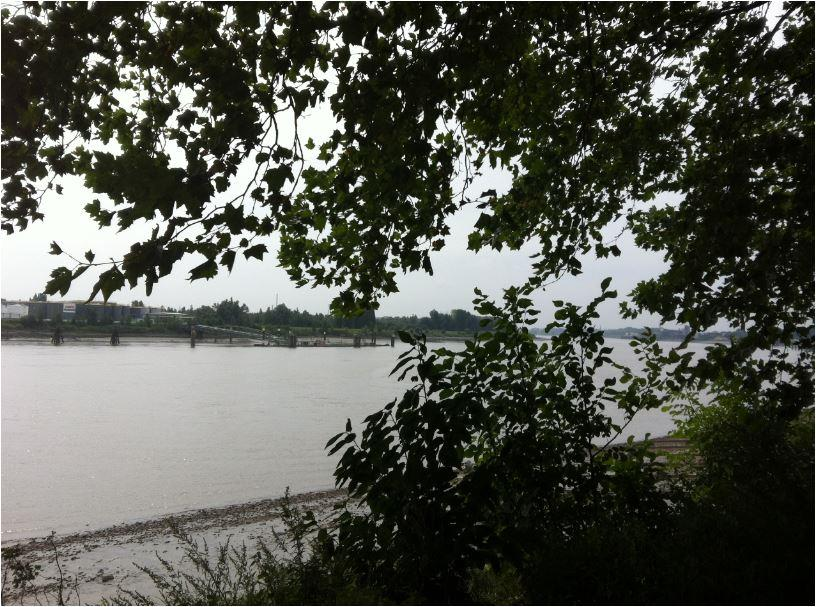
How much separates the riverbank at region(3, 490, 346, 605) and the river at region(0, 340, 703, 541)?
32.9 inches

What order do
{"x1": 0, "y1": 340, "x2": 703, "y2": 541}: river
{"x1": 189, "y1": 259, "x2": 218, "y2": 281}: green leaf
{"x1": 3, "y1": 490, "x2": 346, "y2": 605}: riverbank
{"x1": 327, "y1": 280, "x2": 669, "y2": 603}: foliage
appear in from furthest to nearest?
{"x1": 0, "y1": 340, "x2": 703, "y2": 541}: river < {"x1": 3, "y1": 490, "x2": 346, "y2": 605}: riverbank < {"x1": 327, "y1": 280, "x2": 669, "y2": 603}: foliage < {"x1": 189, "y1": 259, "x2": 218, "y2": 281}: green leaf

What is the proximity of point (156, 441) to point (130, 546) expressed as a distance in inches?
337

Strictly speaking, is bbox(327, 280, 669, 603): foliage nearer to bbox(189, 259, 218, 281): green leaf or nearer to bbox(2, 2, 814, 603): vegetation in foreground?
bbox(2, 2, 814, 603): vegetation in foreground

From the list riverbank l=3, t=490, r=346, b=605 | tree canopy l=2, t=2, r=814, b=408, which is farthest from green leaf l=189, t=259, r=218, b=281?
riverbank l=3, t=490, r=346, b=605

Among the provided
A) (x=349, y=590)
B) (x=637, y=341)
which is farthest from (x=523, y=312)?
(x=349, y=590)

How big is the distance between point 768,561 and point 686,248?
235cm

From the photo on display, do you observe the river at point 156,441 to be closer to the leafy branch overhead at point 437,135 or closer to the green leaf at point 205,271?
the leafy branch overhead at point 437,135

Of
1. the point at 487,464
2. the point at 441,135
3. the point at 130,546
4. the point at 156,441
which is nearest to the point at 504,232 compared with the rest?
the point at 441,135

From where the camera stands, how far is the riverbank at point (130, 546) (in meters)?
5.71

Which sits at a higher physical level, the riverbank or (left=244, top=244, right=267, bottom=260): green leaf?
(left=244, top=244, right=267, bottom=260): green leaf

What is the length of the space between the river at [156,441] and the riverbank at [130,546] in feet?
2.74

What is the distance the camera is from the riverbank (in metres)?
5.71

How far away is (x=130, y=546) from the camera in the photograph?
7141 millimetres

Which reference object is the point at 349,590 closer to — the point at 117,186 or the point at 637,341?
the point at 117,186
